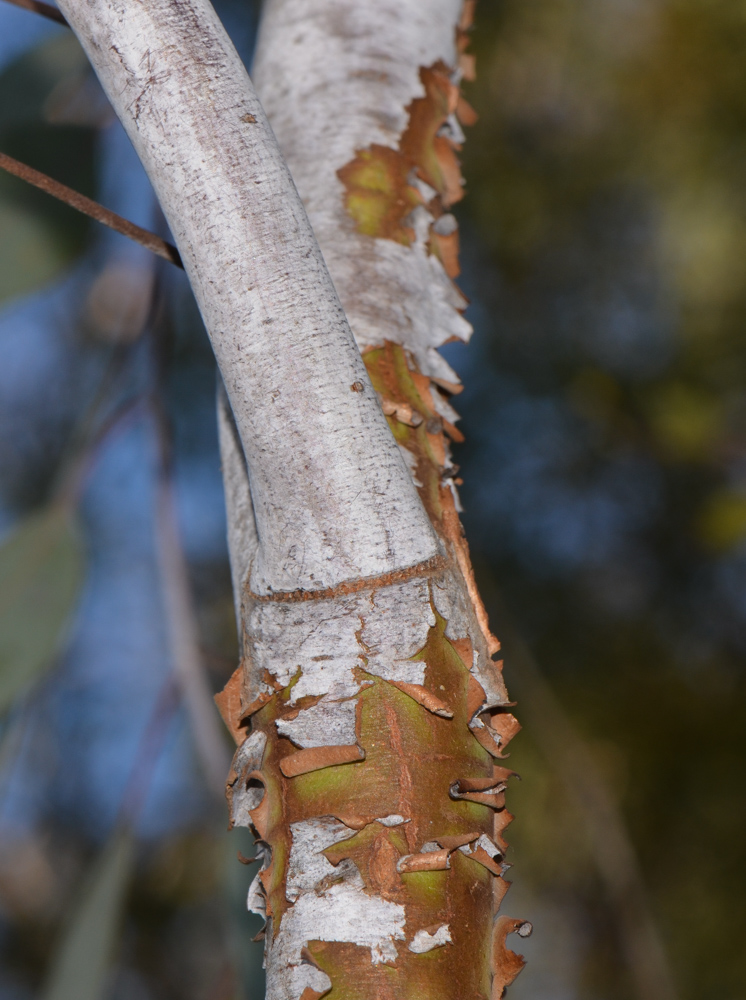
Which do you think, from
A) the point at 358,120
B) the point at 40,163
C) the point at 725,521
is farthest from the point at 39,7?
the point at 725,521

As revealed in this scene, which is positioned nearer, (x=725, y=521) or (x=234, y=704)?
(x=234, y=704)

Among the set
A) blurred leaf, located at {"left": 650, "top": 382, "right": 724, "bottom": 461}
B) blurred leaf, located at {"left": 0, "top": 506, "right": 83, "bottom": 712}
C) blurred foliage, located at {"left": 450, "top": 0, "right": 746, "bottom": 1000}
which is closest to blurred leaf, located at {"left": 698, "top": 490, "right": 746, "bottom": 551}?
blurred leaf, located at {"left": 650, "top": 382, "right": 724, "bottom": 461}

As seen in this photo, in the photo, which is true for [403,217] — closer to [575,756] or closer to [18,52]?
[18,52]

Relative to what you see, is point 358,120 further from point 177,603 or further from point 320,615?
point 177,603

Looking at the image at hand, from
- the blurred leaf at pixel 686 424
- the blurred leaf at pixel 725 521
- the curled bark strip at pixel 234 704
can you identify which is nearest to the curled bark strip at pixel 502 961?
the curled bark strip at pixel 234 704

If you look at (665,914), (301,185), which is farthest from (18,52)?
(665,914)

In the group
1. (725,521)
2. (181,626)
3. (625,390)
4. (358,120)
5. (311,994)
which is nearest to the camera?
(311,994)

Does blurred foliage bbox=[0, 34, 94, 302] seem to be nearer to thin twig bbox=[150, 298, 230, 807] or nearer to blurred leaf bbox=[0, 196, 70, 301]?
blurred leaf bbox=[0, 196, 70, 301]

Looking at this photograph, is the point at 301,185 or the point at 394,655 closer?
the point at 394,655

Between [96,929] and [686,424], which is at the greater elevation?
[686,424]
